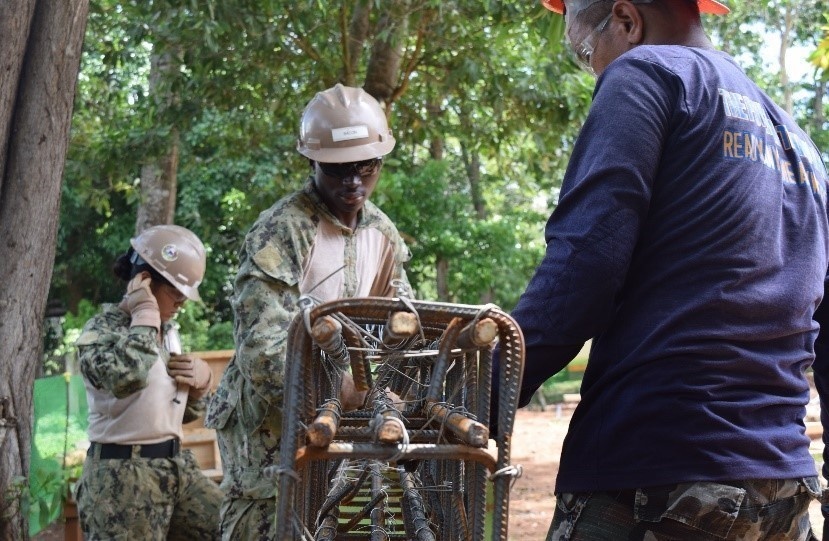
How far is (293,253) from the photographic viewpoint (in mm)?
3617

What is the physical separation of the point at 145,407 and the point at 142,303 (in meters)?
0.51

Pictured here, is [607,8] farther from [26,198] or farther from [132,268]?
[132,268]

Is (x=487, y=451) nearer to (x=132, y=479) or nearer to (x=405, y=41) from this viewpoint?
(x=132, y=479)

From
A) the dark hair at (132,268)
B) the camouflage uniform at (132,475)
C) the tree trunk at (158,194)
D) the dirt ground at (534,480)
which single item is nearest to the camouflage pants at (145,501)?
the camouflage uniform at (132,475)

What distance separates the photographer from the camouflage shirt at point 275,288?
341 cm

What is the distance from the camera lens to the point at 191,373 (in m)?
5.48

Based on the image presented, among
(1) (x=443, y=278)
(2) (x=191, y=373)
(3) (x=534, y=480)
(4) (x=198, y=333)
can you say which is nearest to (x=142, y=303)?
(2) (x=191, y=373)

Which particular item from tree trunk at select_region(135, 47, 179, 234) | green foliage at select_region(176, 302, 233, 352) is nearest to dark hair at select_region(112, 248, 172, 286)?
tree trunk at select_region(135, 47, 179, 234)

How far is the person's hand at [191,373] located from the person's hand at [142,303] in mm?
283

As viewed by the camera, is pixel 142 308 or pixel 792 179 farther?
pixel 142 308

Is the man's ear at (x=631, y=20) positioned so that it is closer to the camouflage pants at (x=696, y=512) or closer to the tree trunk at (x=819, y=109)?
the camouflage pants at (x=696, y=512)

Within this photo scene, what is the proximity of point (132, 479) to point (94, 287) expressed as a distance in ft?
60.7

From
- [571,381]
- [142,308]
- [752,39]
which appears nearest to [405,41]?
[142,308]

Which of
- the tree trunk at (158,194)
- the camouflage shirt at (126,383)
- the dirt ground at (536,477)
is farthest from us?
the tree trunk at (158,194)
